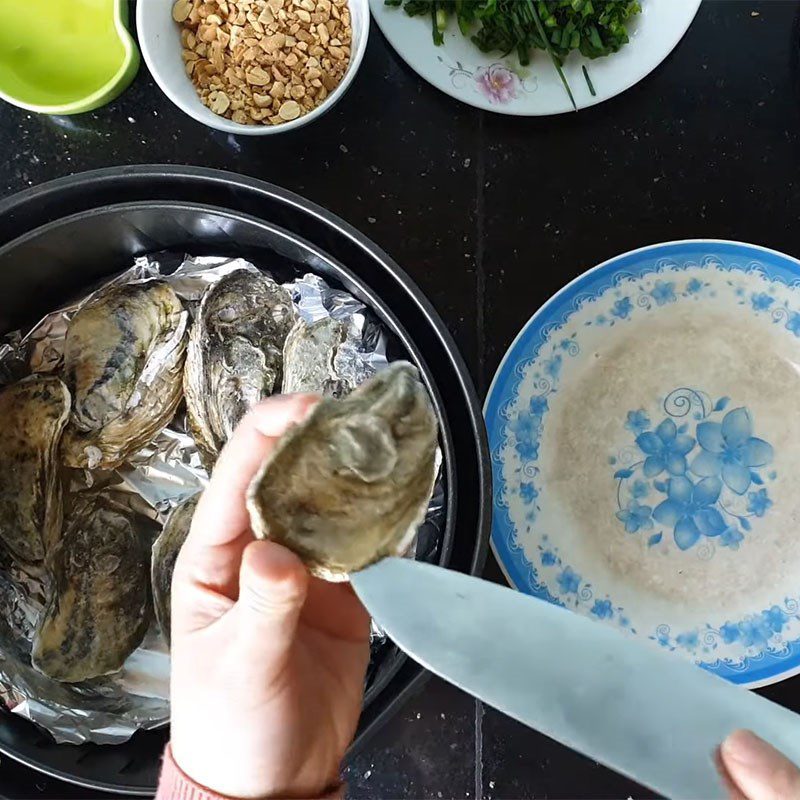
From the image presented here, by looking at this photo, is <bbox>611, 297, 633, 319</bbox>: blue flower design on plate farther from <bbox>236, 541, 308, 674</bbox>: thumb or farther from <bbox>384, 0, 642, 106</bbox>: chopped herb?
<bbox>236, 541, 308, 674</bbox>: thumb

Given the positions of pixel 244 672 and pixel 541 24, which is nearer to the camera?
pixel 244 672

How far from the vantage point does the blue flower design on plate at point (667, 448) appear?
0.75m

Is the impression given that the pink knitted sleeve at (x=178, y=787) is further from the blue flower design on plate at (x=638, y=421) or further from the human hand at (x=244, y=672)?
the blue flower design on plate at (x=638, y=421)

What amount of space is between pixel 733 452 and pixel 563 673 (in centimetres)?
41

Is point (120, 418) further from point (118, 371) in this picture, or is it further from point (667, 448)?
point (667, 448)

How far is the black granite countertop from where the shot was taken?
0.76 meters

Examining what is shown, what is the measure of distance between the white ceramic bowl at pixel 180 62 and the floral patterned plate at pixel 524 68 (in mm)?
41

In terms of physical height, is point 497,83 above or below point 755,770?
above

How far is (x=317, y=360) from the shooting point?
66 cm

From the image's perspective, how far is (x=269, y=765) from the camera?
1.61 ft

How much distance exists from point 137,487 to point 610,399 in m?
0.45

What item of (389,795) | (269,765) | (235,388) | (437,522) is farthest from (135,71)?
(389,795)

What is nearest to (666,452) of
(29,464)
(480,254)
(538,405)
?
(538,405)

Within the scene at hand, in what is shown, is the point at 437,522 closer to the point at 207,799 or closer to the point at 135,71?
the point at 207,799
